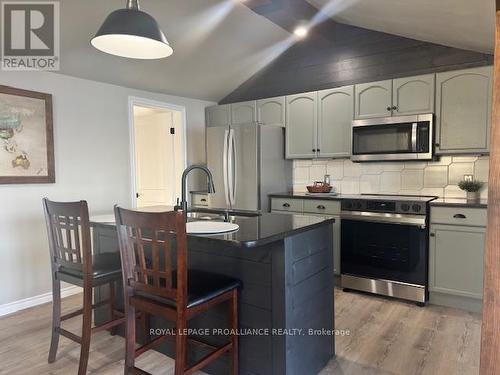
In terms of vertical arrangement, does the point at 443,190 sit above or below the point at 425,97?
below

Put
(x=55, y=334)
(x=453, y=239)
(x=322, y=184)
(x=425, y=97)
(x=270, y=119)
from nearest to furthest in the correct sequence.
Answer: (x=55, y=334) → (x=453, y=239) → (x=425, y=97) → (x=322, y=184) → (x=270, y=119)

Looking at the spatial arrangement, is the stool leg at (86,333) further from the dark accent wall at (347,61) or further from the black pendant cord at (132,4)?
the dark accent wall at (347,61)

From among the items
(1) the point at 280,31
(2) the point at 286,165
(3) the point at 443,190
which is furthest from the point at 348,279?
(1) the point at 280,31

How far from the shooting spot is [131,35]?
1.77m

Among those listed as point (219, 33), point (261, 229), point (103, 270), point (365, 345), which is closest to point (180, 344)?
point (261, 229)

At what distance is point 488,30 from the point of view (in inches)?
102

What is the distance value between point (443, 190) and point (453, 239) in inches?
27.0

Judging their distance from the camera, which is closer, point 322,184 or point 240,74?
point 322,184

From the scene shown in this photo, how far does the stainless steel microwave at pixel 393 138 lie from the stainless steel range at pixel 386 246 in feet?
1.46

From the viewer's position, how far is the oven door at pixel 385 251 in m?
3.14

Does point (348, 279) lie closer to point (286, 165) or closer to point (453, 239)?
point (453, 239)

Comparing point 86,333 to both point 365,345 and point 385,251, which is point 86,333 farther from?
point 385,251

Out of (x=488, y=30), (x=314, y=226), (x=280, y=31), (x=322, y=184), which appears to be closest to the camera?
(x=314, y=226)

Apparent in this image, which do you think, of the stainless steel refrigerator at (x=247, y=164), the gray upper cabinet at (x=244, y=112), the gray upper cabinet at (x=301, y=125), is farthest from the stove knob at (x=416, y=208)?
the gray upper cabinet at (x=244, y=112)
